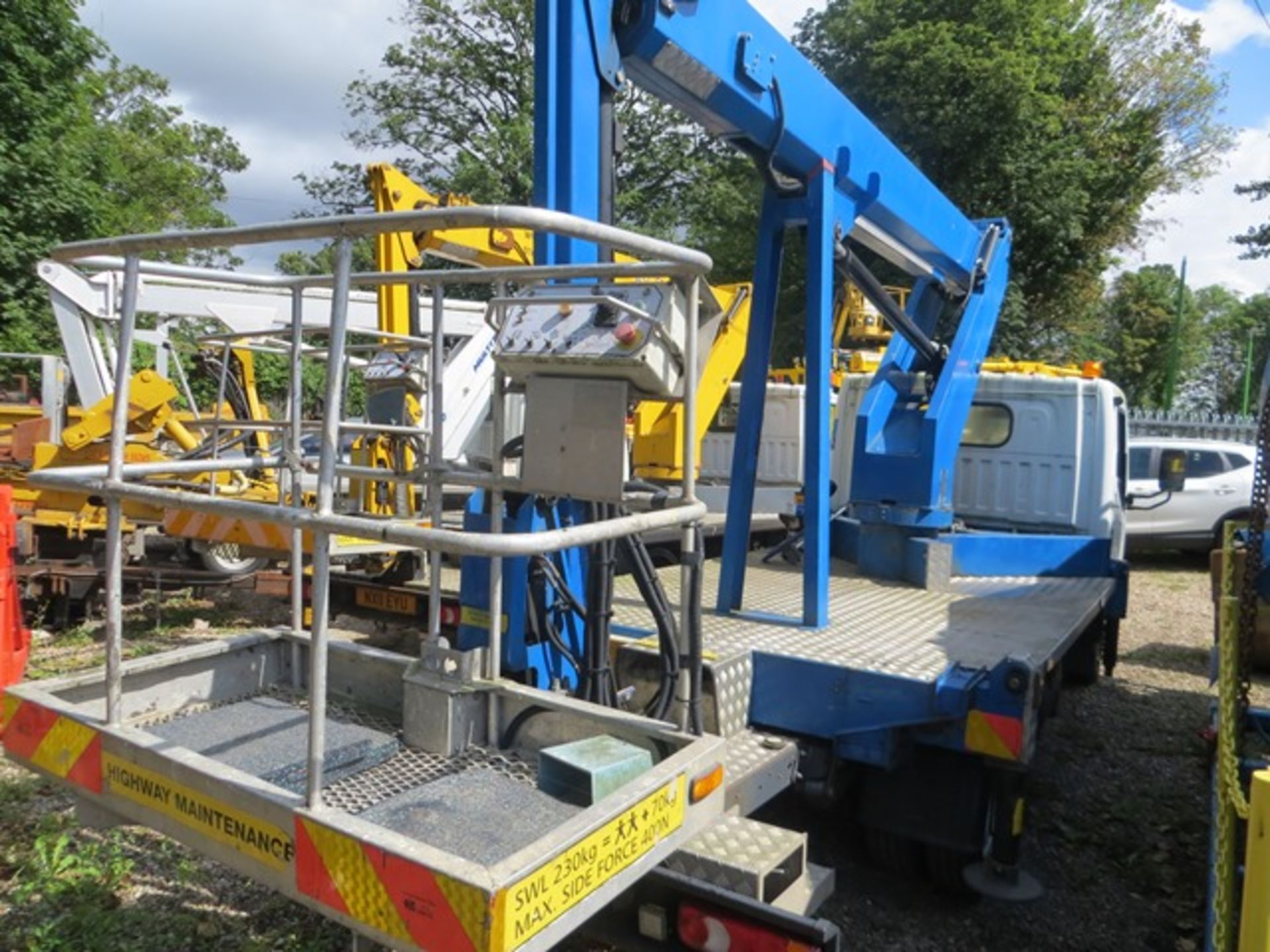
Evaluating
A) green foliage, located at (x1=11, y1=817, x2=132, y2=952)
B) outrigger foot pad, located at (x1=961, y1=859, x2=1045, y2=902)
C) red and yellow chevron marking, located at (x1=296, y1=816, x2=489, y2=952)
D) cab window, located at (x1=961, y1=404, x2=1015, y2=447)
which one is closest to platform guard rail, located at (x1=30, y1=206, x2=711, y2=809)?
red and yellow chevron marking, located at (x1=296, y1=816, x2=489, y2=952)

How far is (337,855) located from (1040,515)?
5.98 m

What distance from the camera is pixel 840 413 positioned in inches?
299

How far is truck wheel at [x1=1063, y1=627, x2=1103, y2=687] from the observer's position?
20.7 ft

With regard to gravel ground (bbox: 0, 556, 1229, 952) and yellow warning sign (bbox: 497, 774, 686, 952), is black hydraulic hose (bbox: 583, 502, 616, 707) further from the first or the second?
gravel ground (bbox: 0, 556, 1229, 952)

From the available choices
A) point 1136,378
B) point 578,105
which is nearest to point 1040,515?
point 578,105

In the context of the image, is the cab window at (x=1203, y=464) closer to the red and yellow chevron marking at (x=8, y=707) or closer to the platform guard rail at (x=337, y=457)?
the platform guard rail at (x=337, y=457)

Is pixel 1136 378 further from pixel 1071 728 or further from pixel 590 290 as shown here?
pixel 590 290

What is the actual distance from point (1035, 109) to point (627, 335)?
20.2 meters

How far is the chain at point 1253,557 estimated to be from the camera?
270cm

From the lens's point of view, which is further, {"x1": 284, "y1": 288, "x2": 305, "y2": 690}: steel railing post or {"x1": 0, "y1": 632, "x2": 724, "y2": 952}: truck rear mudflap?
{"x1": 284, "y1": 288, "x2": 305, "y2": 690}: steel railing post

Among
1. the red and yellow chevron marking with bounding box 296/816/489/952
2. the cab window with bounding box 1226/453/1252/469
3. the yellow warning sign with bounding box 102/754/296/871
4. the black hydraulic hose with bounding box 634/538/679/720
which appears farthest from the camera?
the cab window with bounding box 1226/453/1252/469

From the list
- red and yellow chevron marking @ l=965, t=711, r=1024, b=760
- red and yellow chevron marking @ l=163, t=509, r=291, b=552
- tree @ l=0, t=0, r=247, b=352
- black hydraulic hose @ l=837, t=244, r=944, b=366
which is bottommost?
red and yellow chevron marking @ l=965, t=711, r=1024, b=760

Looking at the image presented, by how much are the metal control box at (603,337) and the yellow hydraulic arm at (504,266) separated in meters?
1.60

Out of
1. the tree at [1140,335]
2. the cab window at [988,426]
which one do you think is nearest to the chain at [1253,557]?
the cab window at [988,426]
